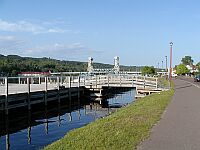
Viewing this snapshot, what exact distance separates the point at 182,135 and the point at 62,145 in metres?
3.93

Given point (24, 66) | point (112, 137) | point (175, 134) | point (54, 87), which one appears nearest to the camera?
point (112, 137)

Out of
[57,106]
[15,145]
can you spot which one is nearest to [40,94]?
[57,106]

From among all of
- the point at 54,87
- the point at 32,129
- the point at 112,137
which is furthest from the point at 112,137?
the point at 54,87

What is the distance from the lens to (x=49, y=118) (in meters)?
25.6

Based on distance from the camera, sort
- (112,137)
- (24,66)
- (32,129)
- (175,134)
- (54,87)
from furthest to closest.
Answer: (24,66)
(54,87)
(32,129)
(175,134)
(112,137)

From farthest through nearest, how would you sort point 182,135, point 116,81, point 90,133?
1. point 116,81
2. point 90,133
3. point 182,135

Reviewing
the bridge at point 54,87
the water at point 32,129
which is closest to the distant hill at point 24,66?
the bridge at point 54,87

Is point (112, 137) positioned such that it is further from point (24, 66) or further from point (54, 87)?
point (24, 66)

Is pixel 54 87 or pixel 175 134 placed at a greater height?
pixel 54 87

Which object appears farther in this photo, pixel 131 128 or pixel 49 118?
pixel 49 118

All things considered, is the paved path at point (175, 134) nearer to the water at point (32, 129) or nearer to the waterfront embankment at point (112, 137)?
the waterfront embankment at point (112, 137)

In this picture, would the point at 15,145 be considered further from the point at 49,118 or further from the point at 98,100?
the point at 98,100

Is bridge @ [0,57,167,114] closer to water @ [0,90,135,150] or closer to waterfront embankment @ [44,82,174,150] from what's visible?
water @ [0,90,135,150]

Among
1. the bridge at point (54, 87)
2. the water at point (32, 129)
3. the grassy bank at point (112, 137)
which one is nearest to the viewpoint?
the grassy bank at point (112, 137)
